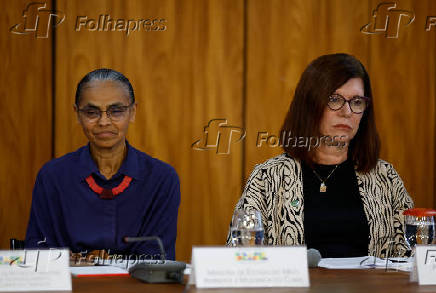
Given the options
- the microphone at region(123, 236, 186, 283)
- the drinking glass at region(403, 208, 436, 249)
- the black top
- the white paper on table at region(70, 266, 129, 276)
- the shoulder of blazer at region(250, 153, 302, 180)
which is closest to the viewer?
the microphone at region(123, 236, 186, 283)

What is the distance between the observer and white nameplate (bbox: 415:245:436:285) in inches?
71.6

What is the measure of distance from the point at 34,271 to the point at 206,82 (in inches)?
94.8

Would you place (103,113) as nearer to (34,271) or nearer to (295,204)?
(295,204)

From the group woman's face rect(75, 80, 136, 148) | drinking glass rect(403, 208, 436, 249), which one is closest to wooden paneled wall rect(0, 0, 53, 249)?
woman's face rect(75, 80, 136, 148)

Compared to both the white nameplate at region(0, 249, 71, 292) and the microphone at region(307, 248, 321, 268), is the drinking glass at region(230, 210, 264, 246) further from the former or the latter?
the white nameplate at region(0, 249, 71, 292)

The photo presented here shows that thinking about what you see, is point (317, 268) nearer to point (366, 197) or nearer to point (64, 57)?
point (366, 197)

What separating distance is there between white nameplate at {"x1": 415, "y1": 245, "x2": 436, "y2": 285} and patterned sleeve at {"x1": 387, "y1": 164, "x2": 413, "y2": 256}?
884 mm

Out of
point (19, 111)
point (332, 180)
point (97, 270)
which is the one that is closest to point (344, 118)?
point (332, 180)

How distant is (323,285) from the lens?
1771 mm

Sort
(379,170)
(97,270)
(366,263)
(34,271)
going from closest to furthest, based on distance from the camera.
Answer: (34,271)
(97,270)
(366,263)
(379,170)

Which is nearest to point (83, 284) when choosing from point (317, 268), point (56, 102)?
point (317, 268)

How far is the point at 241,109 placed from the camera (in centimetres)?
399

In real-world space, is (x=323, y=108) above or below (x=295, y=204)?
above

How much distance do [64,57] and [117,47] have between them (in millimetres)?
297
